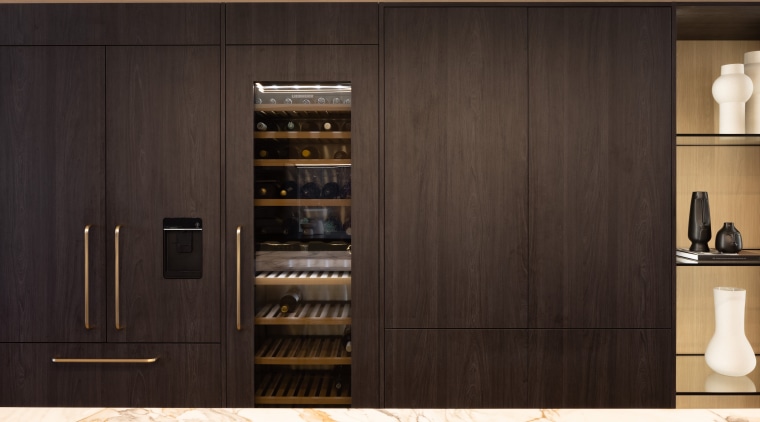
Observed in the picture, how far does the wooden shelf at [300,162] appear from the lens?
2.02 metres

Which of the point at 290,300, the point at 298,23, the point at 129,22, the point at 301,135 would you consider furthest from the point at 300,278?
the point at 129,22

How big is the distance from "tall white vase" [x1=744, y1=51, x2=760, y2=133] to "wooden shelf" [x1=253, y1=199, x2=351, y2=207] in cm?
173

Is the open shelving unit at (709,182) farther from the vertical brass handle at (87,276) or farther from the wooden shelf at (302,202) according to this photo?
the vertical brass handle at (87,276)

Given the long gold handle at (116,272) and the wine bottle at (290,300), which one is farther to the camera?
the wine bottle at (290,300)

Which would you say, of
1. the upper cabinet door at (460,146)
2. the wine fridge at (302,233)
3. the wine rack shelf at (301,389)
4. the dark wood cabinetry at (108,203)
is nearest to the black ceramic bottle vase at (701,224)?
the upper cabinet door at (460,146)

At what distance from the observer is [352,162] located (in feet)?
6.51

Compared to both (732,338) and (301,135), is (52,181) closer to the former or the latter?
(301,135)

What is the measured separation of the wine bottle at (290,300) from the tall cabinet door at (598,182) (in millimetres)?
963

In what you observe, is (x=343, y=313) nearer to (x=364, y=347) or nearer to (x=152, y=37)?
(x=364, y=347)

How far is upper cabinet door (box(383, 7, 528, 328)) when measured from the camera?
6.49ft

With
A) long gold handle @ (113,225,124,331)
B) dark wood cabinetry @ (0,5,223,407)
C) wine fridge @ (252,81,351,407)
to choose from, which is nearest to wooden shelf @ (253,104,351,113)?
wine fridge @ (252,81,351,407)

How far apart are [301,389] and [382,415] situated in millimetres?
1198

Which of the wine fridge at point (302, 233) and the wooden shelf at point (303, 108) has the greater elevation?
the wooden shelf at point (303, 108)

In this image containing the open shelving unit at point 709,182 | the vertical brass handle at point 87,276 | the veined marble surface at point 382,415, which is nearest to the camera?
the veined marble surface at point 382,415
